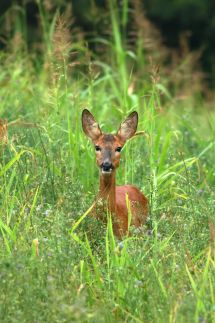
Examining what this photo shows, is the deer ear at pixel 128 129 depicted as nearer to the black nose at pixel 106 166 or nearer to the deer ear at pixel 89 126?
the deer ear at pixel 89 126

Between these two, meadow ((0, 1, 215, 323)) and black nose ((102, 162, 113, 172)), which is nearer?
meadow ((0, 1, 215, 323))

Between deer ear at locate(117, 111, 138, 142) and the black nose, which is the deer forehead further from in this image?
the black nose

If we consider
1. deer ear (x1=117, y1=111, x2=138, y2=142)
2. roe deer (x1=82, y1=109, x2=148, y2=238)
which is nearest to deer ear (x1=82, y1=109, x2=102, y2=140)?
roe deer (x1=82, y1=109, x2=148, y2=238)

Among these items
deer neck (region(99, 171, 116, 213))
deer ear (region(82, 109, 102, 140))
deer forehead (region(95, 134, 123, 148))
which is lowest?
deer neck (region(99, 171, 116, 213))

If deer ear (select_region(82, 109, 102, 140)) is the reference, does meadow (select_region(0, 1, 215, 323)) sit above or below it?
below

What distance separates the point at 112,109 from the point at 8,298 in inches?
132

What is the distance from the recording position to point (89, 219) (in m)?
6.01

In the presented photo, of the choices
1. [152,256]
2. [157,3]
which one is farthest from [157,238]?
[157,3]

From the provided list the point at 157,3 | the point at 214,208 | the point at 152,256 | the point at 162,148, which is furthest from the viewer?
the point at 157,3

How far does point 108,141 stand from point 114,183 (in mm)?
248

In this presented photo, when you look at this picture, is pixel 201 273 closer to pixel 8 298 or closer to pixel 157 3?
pixel 8 298

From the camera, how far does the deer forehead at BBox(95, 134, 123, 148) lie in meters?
6.71

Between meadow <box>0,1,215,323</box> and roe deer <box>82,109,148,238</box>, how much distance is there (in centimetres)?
10

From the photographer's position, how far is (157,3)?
23.5 m
